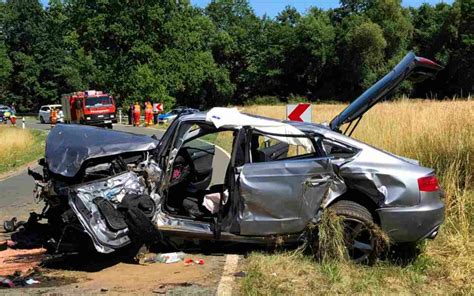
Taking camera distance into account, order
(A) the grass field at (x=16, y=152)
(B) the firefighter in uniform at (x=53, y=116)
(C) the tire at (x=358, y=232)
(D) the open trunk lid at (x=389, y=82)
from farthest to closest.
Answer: (B) the firefighter in uniform at (x=53, y=116), (A) the grass field at (x=16, y=152), (D) the open trunk lid at (x=389, y=82), (C) the tire at (x=358, y=232)

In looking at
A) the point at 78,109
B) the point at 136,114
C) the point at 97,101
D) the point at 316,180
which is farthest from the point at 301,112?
the point at 136,114

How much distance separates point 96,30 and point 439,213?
49361mm

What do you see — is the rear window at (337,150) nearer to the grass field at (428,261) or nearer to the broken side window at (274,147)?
the broken side window at (274,147)

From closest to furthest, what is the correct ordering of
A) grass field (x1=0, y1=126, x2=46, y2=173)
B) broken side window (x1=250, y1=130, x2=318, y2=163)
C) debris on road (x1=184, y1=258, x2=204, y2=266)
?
debris on road (x1=184, y1=258, x2=204, y2=266)
broken side window (x1=250, y1=130, x2=318, y2=163)
grass field (x1=0, y1=126, x2=46, y2=173)

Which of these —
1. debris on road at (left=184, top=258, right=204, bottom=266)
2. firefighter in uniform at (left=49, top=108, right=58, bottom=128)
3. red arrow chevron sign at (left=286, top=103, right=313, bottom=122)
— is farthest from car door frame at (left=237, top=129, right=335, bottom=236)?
firefighter in uniform at (left=49, top=108, right=58, bottom=128)

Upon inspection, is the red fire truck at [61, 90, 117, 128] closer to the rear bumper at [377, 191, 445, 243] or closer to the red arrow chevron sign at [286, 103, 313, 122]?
the red arrow chevron sign at [286, 103, 313, 122]

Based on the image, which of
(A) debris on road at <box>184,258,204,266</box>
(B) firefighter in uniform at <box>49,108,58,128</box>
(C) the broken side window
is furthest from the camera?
(B) firefighter in uniform at <box>49,108,58,128</box>

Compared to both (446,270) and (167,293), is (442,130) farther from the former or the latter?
(167,293)

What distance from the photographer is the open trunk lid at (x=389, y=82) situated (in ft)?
23.0

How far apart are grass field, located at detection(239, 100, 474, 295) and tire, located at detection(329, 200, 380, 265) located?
14 centimetres

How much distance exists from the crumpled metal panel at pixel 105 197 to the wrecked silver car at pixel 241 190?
0.03 ft

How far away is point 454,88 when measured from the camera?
65.2 meters

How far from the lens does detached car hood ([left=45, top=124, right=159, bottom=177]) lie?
6.16m

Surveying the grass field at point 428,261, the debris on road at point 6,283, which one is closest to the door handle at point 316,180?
the grass field at point 428,261
